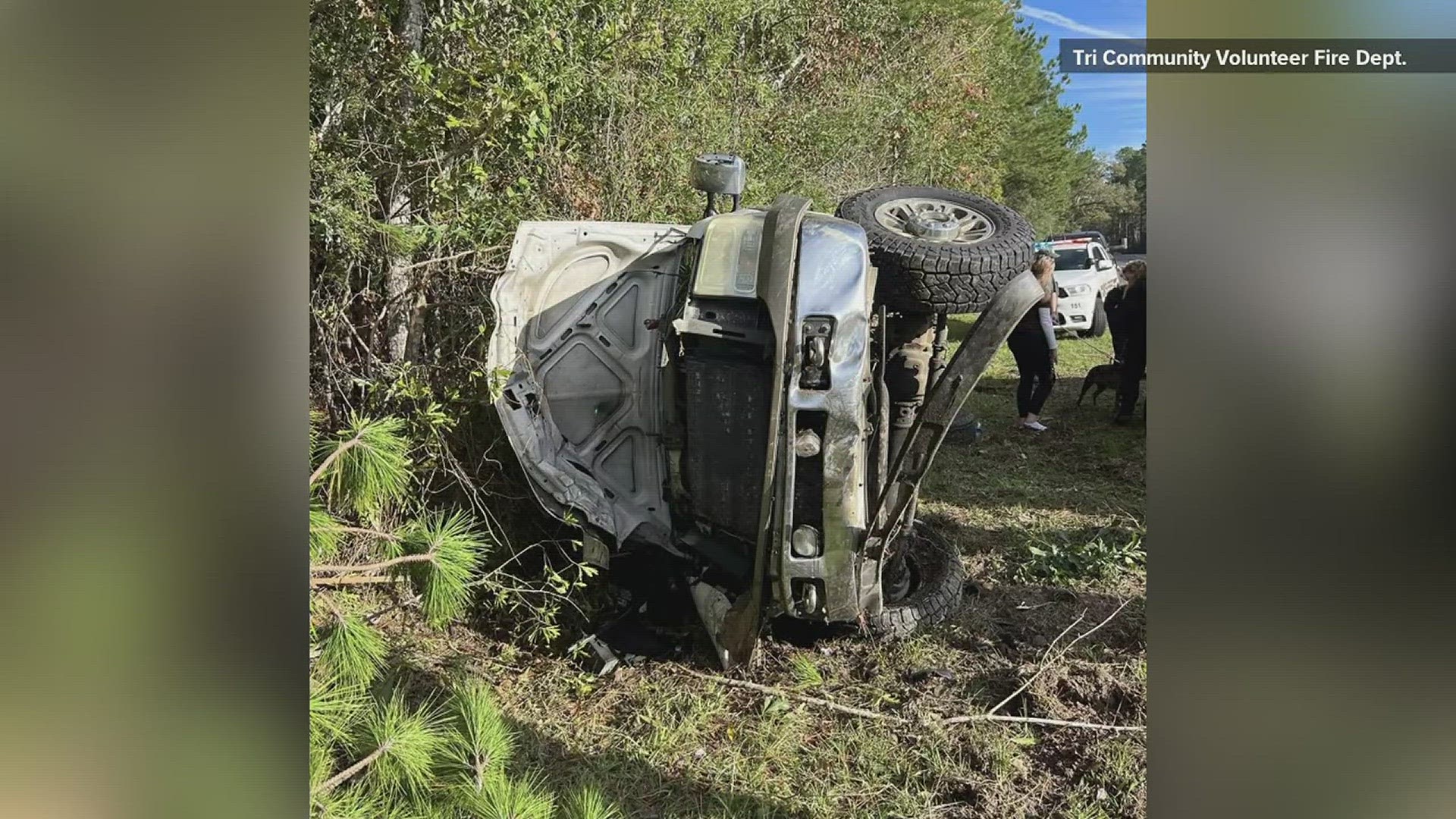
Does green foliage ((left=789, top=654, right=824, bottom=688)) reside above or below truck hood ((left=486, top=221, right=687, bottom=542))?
below

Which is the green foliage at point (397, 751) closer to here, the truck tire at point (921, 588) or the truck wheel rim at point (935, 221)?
the truck tire at point (921, 588)

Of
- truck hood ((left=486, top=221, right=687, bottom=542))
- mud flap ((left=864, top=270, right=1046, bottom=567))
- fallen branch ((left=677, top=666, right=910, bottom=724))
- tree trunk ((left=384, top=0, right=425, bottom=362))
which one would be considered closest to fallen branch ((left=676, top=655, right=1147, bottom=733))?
fallen branch ((left=677, top=666, right=910, bottom=724))

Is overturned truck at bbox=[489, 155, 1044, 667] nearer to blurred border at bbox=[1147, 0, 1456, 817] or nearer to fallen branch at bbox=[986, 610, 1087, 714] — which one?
fallen branch at bbox=[986, 610, 1087, 714]

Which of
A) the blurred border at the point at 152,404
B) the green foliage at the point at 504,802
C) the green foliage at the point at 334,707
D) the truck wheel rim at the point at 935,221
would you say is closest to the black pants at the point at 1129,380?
the truck wheel rim at the point at 935,221

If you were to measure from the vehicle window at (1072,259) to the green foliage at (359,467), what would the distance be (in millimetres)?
11827

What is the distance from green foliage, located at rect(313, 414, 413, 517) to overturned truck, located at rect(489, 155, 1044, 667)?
4.01 feet

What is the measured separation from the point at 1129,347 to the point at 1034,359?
116cm

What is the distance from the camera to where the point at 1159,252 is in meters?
0.92

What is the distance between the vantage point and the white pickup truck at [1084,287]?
12.1 metres

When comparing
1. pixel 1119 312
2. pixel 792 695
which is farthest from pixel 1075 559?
pixel 1119 312

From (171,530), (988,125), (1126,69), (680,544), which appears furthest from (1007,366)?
(171,530)

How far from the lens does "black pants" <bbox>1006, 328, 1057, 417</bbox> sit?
7.25 m

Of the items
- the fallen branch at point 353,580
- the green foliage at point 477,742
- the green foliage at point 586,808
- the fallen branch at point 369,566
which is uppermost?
the fallen branch at point 369,566

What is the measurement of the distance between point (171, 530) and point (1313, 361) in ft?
3.86
